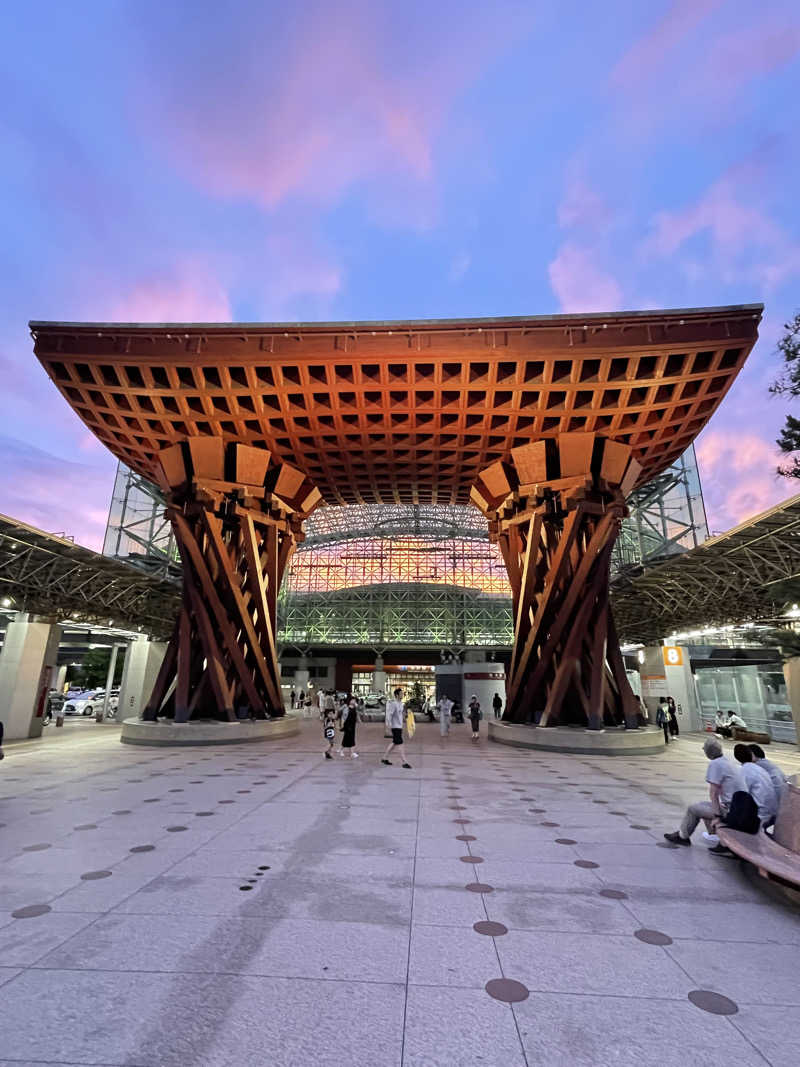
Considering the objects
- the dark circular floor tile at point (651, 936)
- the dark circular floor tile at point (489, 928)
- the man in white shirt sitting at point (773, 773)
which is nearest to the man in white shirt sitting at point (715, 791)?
the man in white shirt sitting at point (773, 773)

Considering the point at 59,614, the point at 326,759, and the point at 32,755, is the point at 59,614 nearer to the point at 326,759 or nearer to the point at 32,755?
the point at 32,755

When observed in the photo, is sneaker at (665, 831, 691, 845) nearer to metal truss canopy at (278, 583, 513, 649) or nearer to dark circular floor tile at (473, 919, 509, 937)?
dark circular floor tile at (473, 919, 509, 937)

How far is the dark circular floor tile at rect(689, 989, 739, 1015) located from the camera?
101 inches

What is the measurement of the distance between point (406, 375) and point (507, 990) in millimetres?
14122

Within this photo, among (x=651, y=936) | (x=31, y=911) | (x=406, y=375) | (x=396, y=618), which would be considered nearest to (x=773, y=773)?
(x=651, y=936)

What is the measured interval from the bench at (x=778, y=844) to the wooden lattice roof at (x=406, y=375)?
12.2m

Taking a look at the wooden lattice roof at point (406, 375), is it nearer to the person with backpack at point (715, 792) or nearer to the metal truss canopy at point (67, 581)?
the metal truss canopy at point (67, 581)

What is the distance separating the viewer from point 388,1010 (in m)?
2.50

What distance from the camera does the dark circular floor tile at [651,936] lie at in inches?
129

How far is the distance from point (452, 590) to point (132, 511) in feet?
96.5

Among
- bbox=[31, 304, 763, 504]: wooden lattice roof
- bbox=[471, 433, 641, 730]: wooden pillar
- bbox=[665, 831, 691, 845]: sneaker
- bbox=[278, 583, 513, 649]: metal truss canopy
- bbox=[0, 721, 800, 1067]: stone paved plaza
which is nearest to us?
bbox=[0, 721, 800, 1067]: stone paved plaza

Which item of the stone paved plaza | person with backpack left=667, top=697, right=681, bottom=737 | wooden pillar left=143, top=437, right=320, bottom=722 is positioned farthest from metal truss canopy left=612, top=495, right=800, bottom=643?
wooden pillar left=143, top=437, right=320, bottom=722

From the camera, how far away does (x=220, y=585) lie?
16.4m

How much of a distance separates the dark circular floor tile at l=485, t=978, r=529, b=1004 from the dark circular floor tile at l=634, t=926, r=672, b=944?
3.56 feet
